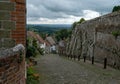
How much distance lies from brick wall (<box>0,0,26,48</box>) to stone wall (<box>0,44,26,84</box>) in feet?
3.95

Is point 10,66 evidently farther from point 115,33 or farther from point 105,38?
point 105,38

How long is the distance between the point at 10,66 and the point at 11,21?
2070mm

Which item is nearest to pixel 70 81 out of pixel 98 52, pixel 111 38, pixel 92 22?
pixel 111 38

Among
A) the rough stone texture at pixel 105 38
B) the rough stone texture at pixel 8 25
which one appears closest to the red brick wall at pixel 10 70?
the rough stone texture at pixel 8 25

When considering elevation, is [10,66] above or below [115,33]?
above

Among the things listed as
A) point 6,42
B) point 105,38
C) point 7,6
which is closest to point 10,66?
point 6,42

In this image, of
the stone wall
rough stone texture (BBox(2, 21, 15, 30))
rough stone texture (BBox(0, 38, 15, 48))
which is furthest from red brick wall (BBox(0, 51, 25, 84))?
rough stone texture (BBox(2, 21, 15, 30))

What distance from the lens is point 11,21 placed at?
655cm

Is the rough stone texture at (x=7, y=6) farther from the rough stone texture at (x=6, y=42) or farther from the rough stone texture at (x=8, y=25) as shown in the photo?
the rough stone texture at (x=6, y=42)

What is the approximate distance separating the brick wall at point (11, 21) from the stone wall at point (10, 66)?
1.20 m

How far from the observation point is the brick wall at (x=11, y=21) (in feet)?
21.4

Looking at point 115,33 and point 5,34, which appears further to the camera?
point 115,33

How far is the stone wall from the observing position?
428cm

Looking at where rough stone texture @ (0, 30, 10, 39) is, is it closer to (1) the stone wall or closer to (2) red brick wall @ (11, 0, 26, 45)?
(2) red brick wall @ (11, 0, 26, 45)
